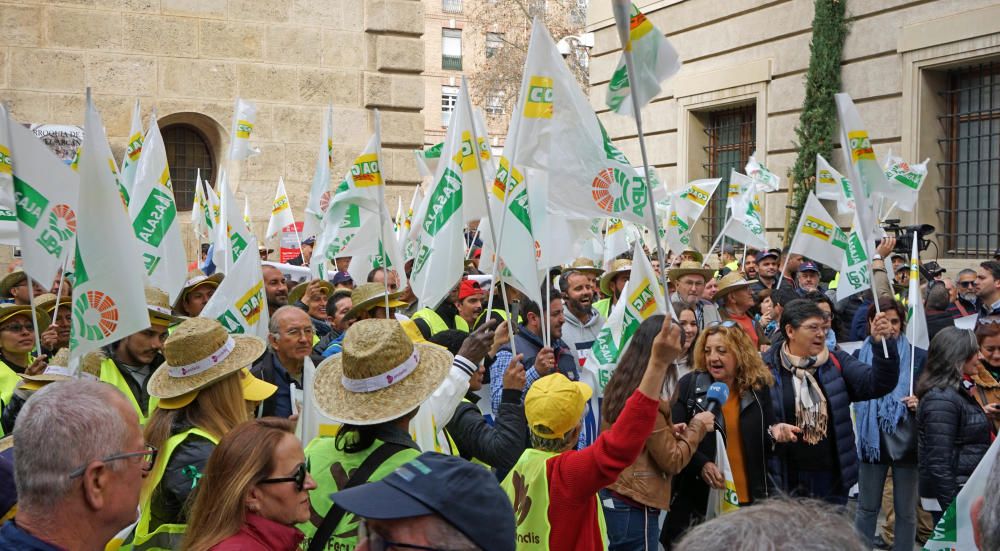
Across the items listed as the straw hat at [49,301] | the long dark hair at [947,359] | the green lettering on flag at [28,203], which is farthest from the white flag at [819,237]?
the green lettering on flag at [28,203]

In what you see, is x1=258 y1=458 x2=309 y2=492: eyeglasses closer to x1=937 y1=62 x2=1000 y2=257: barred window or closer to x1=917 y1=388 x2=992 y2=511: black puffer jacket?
x1=917 y1=388 x2=992 y2=511: black puffer jacket

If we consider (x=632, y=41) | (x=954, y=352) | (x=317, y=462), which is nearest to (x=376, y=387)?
(x=317, y=462)

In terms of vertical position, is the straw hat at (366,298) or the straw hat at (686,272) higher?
the straw hat at (686,272)

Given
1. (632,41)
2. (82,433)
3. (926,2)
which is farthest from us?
(926,2)

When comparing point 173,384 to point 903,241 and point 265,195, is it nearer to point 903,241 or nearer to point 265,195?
point 903,241

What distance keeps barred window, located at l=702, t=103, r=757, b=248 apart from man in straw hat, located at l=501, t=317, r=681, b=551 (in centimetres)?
1612

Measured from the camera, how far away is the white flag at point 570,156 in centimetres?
641

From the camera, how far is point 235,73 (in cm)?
1556

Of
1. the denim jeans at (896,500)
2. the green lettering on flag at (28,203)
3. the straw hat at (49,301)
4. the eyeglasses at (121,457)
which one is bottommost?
the denim jeans at (896,500)

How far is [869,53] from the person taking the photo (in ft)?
54.6

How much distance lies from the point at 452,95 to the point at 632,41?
50.0m

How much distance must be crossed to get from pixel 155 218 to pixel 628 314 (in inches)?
149

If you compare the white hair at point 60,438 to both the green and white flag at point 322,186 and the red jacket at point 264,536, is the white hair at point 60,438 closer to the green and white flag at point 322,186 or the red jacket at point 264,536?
the red jacket at point 264,536

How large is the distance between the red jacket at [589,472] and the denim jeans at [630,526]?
0.98 m
